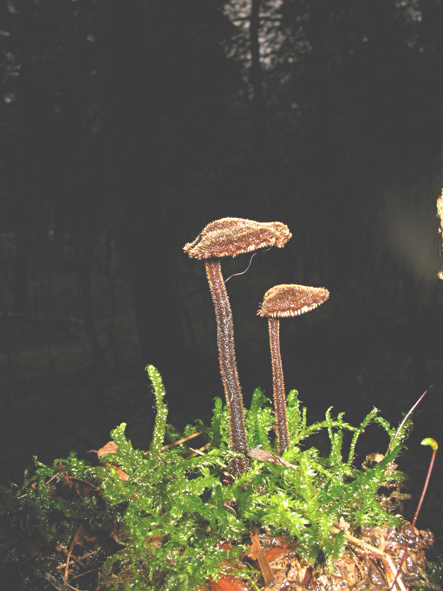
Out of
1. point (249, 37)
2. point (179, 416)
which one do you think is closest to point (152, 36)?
point (249, 37)

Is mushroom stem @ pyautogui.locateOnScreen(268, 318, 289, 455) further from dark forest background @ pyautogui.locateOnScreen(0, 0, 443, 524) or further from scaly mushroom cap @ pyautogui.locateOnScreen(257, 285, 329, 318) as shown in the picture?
dark forest background @ pyautogui.locateOnScreen(0, 0, 443, 524)

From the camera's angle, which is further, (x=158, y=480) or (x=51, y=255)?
(x=51, y=255)

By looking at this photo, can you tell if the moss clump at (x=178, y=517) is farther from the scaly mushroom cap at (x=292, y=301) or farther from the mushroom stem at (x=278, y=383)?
the scaly mushroom cap at (x=292, y=301)

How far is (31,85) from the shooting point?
5.43m

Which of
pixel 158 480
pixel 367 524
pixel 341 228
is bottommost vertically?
pixel 367 524

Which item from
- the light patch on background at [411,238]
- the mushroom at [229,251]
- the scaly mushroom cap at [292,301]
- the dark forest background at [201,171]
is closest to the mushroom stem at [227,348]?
the mushroom at [229,251]

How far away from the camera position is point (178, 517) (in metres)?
1.16

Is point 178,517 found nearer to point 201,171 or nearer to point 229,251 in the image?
point 229,251

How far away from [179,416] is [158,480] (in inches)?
157

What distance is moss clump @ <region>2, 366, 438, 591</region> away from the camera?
1086 millimetres

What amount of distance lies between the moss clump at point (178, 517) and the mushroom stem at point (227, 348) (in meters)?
0.08

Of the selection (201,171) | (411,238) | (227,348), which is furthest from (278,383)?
(411,238)

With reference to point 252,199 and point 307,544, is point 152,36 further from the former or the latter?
point 307,544

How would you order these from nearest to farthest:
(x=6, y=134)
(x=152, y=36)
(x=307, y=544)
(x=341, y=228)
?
(x=307, y=544) → (x=152, y=36) → (x=6, y=134) → (x=341, y=228)
